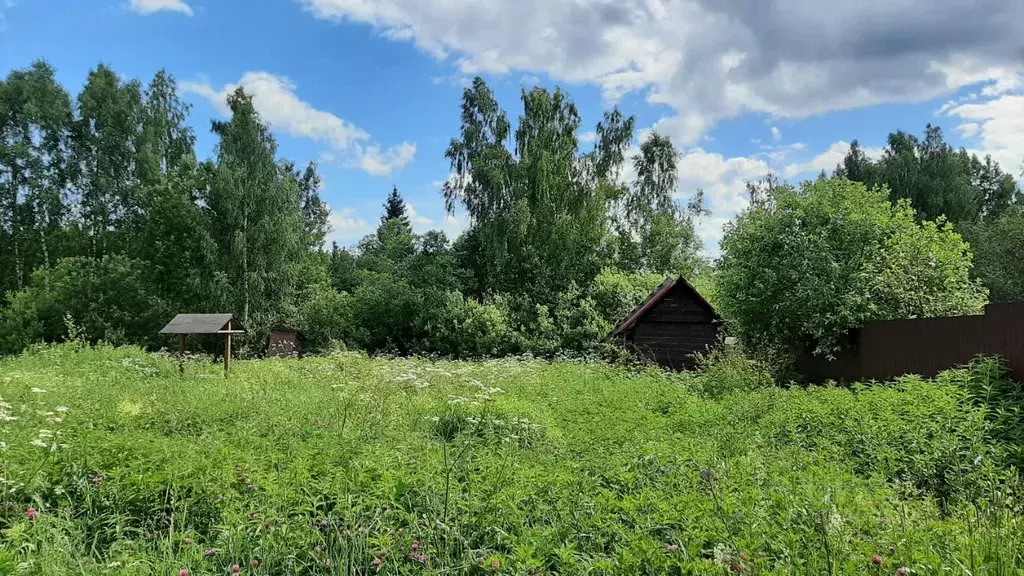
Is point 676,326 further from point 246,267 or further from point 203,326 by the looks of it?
point 246,267

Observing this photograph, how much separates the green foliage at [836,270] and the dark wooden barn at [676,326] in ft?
20.4

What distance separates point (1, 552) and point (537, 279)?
2761 cm

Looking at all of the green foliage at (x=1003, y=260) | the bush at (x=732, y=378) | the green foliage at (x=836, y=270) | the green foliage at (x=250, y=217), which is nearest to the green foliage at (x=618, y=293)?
the green foliage at (x=836, y=270)

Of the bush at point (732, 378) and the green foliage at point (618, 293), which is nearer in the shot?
the bush at point (732, 378)

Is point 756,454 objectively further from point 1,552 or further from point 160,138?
point 160,138

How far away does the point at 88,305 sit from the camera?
89.4 ft

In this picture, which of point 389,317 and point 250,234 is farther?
point 389,317

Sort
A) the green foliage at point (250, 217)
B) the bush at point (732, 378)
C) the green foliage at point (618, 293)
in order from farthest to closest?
1. the green foliage at point (618, 293)
2. the green foliage at point (250, 217)
3. the bush at point (732, 378)

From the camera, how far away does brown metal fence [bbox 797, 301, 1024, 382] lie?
8.41 m

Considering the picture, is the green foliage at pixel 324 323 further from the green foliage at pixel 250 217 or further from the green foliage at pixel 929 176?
the green foliage at pixel 929 176

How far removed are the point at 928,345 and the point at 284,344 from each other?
75.6 ft

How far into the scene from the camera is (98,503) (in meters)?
4.46

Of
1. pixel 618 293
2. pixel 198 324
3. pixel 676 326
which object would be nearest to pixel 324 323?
pixel 618 293

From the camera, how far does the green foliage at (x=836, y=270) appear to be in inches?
486
